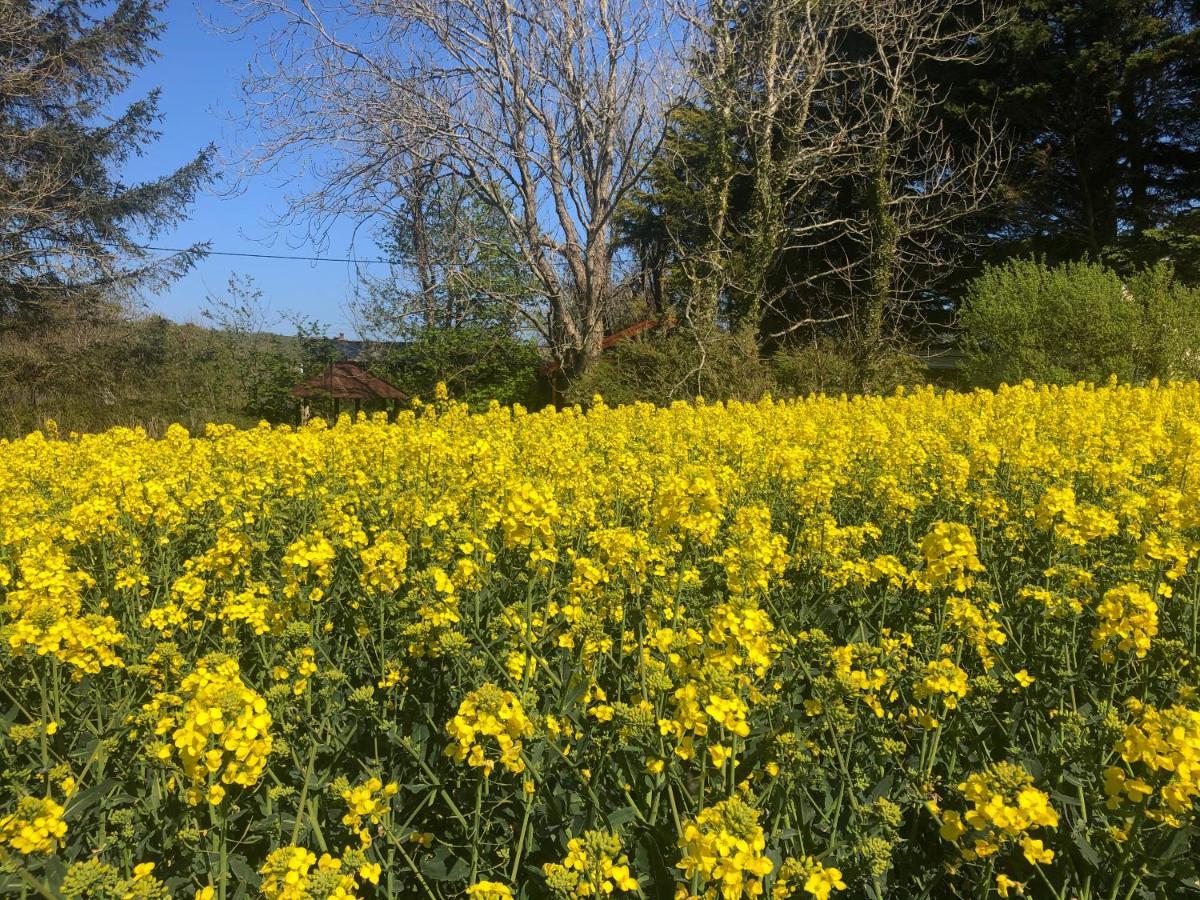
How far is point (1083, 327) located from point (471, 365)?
45.0 ft

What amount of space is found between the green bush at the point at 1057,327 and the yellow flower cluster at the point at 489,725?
13.7 metres

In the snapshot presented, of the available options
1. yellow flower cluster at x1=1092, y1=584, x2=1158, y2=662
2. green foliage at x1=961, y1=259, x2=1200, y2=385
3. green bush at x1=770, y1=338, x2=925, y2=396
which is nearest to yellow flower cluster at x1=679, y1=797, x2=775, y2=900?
yellow flower cluster at x1=1092, y1=584, x2=1158, y2=662

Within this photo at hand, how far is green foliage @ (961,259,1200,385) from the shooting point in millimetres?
12297

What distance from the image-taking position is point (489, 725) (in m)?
1.52

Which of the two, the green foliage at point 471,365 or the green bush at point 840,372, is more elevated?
the green foliage at point 471,365

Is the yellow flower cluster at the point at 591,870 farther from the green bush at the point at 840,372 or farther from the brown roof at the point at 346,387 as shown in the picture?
the brown roof at the point at 346,387

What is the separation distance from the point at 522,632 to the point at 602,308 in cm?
1564

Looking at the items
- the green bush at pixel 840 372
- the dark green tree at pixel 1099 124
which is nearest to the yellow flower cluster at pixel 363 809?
the green bush at pixel 840 372

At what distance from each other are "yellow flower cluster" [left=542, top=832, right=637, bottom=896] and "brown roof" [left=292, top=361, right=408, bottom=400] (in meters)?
16.8

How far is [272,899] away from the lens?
4.30 feet

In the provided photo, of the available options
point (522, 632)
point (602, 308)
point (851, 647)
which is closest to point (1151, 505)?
point (851, 647)

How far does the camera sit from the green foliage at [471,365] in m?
19.7

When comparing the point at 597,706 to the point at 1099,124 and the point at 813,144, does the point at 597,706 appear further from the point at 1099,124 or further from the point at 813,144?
the point at 1099,124

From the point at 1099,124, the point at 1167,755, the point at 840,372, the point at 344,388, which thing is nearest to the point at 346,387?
the point at 344,388
